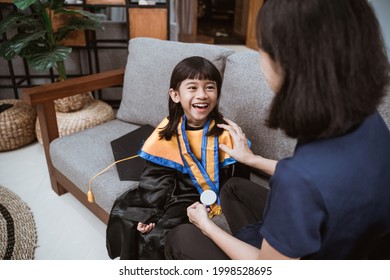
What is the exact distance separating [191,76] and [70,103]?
1.35 metres

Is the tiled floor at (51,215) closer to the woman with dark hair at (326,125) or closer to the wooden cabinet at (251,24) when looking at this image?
the woman with dark hair at (326,125)

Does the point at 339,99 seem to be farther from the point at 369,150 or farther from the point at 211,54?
the point at 211,54

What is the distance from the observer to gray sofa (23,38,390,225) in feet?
4.78

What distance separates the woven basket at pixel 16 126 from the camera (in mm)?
2281

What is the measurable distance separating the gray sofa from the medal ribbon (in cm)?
24

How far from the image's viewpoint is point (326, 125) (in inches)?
25.5

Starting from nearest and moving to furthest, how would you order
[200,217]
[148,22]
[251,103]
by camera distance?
[200,217], [251,103], [148,22]

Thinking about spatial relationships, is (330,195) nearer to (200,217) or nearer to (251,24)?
(200,217)

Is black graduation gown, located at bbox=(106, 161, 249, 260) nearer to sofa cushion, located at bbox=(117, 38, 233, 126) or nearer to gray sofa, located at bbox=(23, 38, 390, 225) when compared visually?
gray sofa, located at bbox=(23, 38, 390, 225)

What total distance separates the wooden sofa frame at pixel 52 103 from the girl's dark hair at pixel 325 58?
116 cm

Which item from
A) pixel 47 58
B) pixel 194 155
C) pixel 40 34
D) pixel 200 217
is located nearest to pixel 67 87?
pixel 47 58

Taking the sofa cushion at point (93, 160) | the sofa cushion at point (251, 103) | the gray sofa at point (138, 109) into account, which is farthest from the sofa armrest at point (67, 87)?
the sofa cushion at point (251, 103)
